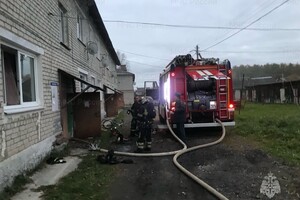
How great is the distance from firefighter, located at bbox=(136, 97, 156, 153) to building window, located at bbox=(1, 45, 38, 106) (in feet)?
11.4

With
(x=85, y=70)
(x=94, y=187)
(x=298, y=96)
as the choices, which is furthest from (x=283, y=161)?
(x=298, y=96)

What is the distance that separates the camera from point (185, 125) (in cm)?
Result: 1338

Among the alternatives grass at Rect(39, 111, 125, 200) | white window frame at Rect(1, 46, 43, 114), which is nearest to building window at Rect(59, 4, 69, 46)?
white window frame at Rect(1, 46, 43, 114)

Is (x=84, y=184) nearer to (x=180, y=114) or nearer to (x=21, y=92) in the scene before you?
(x=21, y=92)

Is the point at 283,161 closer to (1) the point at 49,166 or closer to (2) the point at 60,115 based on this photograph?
(1) the point at 49,166

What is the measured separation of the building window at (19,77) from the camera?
267 inches

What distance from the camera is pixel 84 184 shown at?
680 cm

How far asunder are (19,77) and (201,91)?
7954 millimetres

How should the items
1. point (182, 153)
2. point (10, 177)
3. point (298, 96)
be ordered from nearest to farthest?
point (10, 177), point (182, 153), point (298, 96)

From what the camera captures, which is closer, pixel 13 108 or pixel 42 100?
pixel 13 108

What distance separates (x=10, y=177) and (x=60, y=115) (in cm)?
471

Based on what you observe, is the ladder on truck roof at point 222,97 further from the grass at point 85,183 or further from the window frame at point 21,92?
the window frame at point 21,92

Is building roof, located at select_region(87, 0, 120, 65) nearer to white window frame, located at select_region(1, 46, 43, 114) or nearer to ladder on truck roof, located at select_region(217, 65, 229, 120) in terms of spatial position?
ladder on truck roof, located at select_region(217, 65, 229, 120)

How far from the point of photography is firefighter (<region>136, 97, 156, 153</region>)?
10758 millimetres
